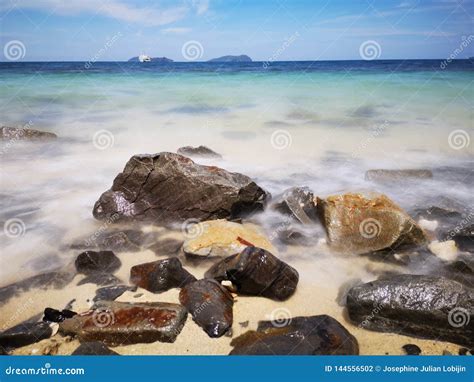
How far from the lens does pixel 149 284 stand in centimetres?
428

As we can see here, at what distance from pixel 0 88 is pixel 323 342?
27691mm

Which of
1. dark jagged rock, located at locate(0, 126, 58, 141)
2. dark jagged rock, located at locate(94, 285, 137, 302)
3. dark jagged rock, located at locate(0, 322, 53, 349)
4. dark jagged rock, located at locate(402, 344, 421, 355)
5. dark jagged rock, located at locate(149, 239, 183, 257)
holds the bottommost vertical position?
dark jagged rock, located at locate(0, 322, 53, 349)

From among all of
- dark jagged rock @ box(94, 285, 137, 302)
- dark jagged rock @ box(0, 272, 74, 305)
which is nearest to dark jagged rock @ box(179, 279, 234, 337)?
dark jagged rock @ box(94, 285, 137, 302)

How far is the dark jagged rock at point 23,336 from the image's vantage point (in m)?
3.57

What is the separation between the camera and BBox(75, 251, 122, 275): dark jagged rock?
4.65 m

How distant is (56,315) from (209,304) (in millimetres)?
1598

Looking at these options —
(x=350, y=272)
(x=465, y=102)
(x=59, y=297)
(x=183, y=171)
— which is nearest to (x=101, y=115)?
(x=183, y=171)

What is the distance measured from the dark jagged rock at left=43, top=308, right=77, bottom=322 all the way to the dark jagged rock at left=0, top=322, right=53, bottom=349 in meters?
0.19

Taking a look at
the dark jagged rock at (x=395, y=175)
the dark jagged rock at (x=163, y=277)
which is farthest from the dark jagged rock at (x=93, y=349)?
the dark jagged rock at (x=395, y=175)

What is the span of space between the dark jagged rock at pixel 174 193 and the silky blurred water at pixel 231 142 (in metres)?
0.47

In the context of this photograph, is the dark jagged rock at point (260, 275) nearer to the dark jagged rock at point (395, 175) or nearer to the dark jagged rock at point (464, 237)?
the dark jagged rock at point (464, 237)

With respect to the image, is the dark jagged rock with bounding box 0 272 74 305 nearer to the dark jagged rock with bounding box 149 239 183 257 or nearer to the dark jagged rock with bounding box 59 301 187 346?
the dark jagged rock with bounding box 59 301 187 346

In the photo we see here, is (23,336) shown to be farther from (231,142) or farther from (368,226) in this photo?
(231,142)
